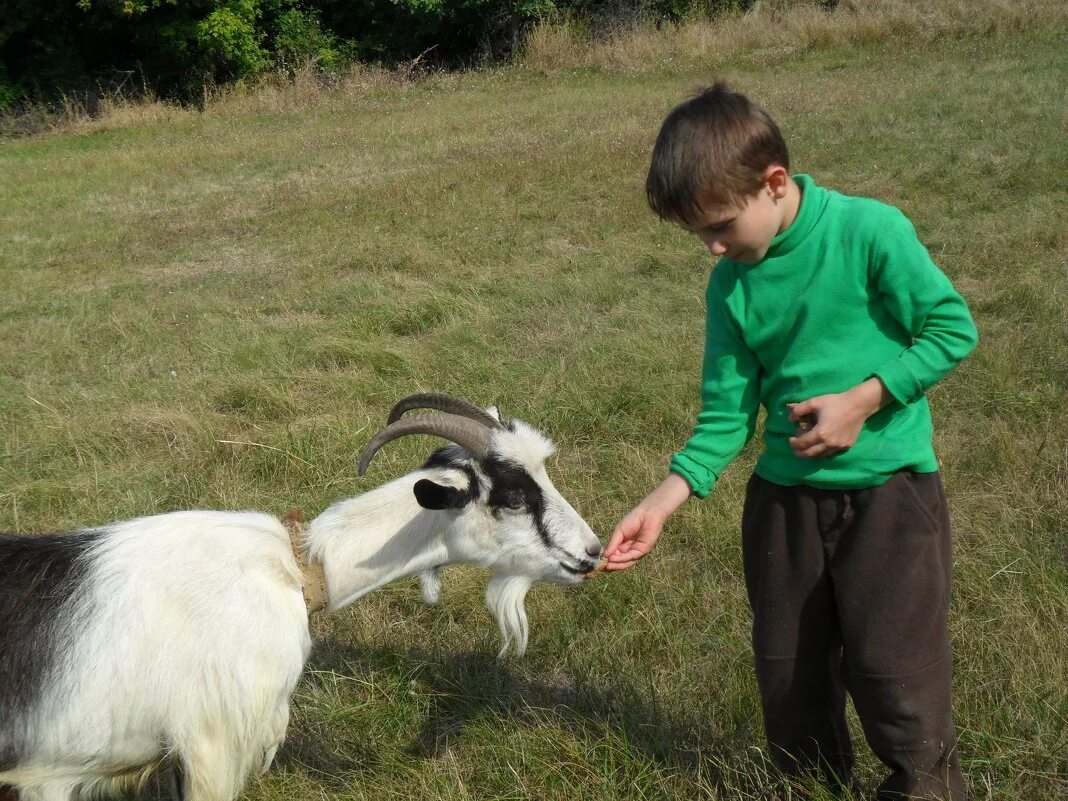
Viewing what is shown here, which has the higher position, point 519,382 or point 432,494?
point 432,494

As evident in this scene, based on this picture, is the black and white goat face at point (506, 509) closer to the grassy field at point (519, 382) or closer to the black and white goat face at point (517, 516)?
the black and white goat face at point (517, 516)

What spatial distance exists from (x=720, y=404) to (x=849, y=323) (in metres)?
0.36

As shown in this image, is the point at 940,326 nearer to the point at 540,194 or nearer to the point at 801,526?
the point at 801,526

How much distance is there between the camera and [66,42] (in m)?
22.0

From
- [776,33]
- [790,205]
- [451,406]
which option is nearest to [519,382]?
[451,406]

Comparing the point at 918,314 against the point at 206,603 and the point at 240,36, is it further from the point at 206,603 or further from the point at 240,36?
the point at 240,36

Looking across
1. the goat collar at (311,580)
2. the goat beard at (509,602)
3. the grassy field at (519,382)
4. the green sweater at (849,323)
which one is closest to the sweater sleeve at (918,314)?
the green sweater at (849,323)

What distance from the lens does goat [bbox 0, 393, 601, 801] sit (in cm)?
253

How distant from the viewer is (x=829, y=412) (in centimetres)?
196

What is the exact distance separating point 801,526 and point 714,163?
2.65ft

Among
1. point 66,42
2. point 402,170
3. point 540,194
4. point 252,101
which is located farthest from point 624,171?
point 66,42

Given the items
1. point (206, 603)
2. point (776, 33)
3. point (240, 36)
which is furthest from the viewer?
point (240, 36)

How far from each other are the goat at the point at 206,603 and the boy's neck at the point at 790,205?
112cm

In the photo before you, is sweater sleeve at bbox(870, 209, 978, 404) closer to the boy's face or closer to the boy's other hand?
the boy's other hand
